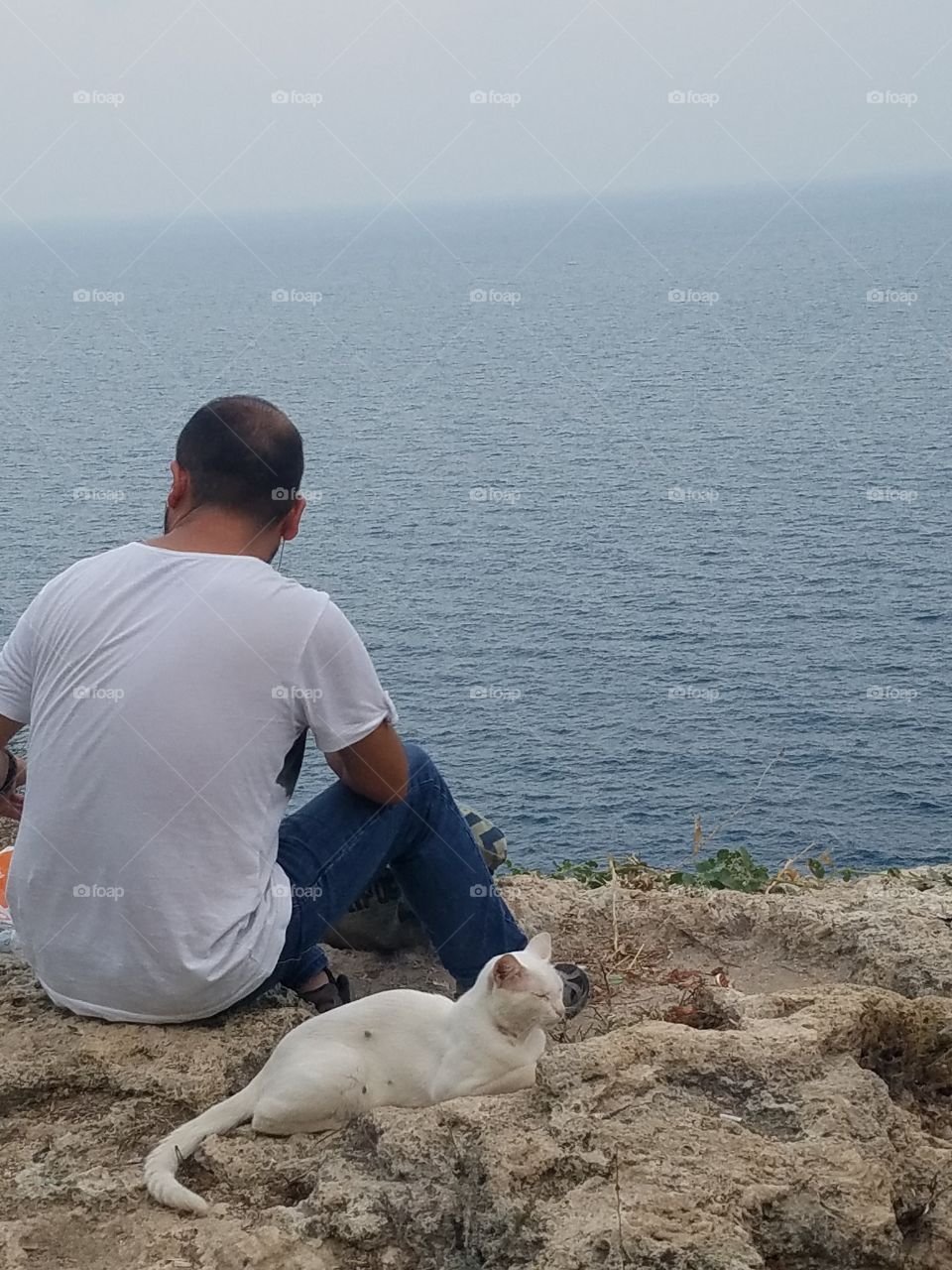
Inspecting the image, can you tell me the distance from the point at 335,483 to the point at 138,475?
300 inches

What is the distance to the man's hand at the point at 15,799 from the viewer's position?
18.6 ft

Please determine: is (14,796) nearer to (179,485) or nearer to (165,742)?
(165,742)

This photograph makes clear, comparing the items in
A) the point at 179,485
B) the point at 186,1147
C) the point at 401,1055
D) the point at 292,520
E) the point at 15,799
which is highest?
the point at 179,485

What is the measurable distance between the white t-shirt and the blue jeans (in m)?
0.33

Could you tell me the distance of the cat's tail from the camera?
14.6 feet

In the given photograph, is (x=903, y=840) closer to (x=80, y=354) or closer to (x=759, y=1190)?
(x=759, y=1190)

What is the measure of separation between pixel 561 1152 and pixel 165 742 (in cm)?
191

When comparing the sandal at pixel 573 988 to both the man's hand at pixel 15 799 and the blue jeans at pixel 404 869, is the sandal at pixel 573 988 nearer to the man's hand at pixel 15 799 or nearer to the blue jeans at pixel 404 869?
the blue jeans at pixel 404 869

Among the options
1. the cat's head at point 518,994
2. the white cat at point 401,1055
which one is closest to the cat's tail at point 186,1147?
the white cat at point 401,1055

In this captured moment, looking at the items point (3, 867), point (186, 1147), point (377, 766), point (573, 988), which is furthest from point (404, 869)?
point (3, 867)

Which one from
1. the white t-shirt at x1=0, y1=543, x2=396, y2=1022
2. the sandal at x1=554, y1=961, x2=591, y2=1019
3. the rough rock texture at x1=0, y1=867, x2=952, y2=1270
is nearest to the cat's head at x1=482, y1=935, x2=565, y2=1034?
the rough rock texture at x1=0, y1=867, x2=952, y2=1270

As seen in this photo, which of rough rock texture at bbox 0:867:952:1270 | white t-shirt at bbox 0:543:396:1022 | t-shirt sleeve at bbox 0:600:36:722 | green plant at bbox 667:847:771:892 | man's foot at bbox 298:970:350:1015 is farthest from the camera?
green plant at bbox 667:847:771:892

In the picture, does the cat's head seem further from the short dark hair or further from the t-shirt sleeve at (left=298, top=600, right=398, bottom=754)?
the short dark hair

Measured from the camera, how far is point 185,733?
16.3 feet
